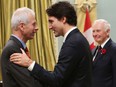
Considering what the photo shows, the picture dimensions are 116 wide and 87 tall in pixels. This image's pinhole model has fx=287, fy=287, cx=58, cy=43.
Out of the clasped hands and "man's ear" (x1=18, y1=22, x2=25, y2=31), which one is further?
"man's ear" (x1=18, y1=22, x2=25, y2=31)

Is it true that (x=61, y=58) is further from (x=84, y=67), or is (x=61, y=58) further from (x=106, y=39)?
(x=106, y=39)

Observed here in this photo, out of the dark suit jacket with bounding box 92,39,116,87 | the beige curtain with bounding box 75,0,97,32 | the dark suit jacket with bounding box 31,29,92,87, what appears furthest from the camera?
the beige curtain with bounding box 75,0,97,32

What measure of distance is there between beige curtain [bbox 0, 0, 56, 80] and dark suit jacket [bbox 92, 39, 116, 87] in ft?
5.17

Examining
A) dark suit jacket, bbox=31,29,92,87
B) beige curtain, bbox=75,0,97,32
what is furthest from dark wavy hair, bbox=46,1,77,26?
beige curtain, bbox=75,0,97,32

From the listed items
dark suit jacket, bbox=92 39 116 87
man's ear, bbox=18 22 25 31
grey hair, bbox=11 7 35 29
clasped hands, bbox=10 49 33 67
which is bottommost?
dark suit jacket, bbox=92 39 116 87

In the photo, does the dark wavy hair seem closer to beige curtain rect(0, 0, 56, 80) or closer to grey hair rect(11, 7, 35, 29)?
grey hair rect(11, 7, 35, 29)

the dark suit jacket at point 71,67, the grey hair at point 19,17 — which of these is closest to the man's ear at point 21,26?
the grey hair at point 19,17

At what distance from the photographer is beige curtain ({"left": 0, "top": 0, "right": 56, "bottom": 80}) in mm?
4625

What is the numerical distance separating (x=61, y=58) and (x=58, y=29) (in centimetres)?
23

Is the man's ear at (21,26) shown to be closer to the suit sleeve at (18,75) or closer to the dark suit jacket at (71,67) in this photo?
the suit sleeve at (18,75)

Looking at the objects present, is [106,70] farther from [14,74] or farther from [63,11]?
[14,74]

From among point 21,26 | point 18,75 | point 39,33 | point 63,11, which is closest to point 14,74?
point 18,75

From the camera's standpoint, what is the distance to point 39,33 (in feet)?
15.4

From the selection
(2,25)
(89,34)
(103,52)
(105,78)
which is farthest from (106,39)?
(2,25)
